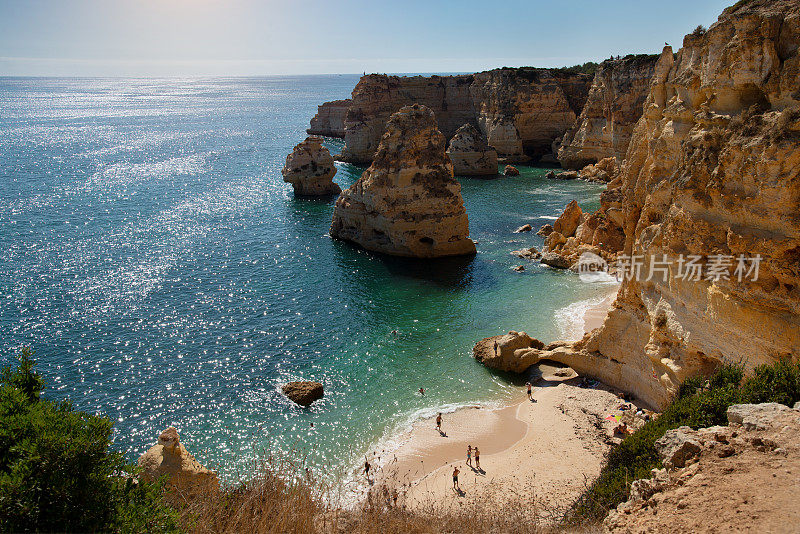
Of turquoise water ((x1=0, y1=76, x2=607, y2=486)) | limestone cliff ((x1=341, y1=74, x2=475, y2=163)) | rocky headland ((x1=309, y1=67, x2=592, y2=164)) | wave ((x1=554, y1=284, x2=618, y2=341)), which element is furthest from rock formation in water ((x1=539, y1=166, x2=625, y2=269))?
limestone cliff ((x1=341, y1=74, x2=475, y2=163))

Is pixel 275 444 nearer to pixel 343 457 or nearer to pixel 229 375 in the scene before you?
pixel 343 457

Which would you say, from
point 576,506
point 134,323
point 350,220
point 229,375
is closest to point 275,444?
point 229,375

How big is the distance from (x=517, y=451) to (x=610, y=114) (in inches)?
2129

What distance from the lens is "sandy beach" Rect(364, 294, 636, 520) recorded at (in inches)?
672

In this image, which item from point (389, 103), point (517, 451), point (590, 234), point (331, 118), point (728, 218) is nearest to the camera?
point (728, 218)

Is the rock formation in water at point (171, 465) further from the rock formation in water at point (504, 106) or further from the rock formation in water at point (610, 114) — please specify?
the rock formation in water at point (504, 106)

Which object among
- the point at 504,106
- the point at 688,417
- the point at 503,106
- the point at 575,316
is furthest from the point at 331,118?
the point at 688,417

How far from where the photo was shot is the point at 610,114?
205 feet

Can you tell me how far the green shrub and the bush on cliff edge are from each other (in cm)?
937

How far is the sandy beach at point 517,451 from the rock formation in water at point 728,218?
2.95 meters

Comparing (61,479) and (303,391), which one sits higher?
(61,479)

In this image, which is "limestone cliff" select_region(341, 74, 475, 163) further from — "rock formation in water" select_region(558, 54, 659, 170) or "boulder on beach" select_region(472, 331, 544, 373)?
"boulder on beach" select_region(472, 331, 544, 373)

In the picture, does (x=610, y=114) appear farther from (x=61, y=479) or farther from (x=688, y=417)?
(x=61, y=479)

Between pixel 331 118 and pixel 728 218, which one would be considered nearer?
pixel 728 218
